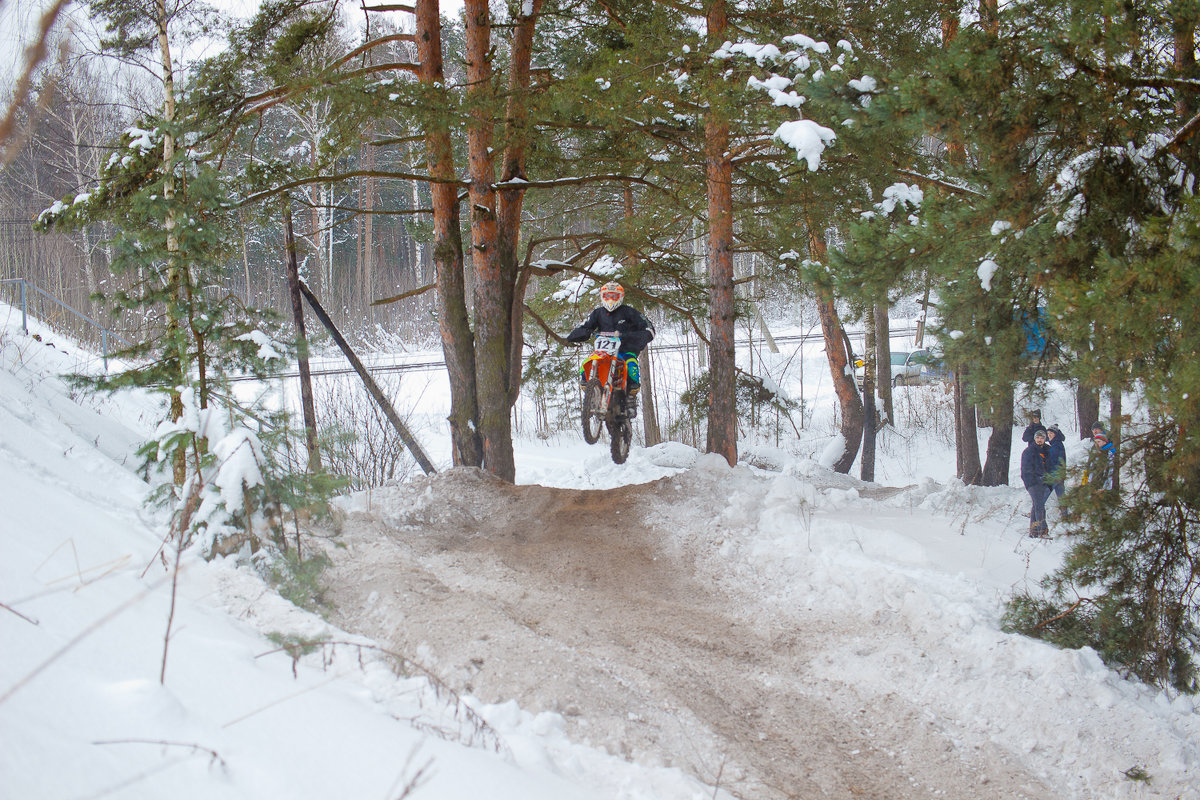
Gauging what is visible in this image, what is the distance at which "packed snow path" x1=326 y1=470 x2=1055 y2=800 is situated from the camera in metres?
3.53

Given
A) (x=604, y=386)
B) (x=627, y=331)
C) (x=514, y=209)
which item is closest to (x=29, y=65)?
(x=604, y=386)

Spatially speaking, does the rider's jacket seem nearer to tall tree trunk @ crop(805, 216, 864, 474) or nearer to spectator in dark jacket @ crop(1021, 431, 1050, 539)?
spectator in dark jacket @ crop(1021, 431, 1050, 539)

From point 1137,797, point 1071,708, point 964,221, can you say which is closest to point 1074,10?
point 964,221

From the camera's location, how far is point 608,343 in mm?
8250

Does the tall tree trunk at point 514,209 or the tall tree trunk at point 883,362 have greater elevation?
the tall tree trunk at point 514,209

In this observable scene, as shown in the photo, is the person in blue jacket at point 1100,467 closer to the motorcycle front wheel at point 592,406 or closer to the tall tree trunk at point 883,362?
the motorcycle front wheel at point 592,406

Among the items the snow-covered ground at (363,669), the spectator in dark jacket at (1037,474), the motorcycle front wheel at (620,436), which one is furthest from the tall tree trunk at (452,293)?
the spectator in dark jacket at (1037,474)

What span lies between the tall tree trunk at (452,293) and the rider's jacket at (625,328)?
1.28 m

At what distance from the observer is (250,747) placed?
1.82m

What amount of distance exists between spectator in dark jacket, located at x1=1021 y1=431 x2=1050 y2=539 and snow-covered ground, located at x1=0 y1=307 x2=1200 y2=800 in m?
0.35

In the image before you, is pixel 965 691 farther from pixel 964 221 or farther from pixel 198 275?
pixel 198 275

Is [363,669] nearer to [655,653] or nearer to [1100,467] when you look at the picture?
[655,653]

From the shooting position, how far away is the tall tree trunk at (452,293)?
809cm

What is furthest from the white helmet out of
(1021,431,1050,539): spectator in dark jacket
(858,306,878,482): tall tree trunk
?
(858,306,878,482): tall tree trunk
